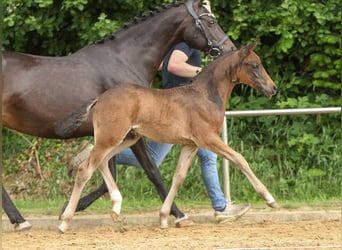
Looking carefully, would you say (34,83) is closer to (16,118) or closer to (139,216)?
(16,118)

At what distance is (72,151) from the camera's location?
40.9 ft

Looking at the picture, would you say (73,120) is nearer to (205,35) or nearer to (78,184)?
(78,184)

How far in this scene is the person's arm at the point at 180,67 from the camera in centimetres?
928

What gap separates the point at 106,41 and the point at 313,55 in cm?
395

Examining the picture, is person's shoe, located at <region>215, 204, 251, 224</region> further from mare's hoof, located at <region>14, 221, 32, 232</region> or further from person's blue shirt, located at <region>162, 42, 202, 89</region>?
mare's hoof, located at <region>14, 221, 32, 232</region>

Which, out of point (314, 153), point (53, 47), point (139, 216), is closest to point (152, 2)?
point (53, 47)

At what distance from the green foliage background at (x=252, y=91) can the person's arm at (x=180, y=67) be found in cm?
243

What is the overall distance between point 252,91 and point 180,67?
3613 mm

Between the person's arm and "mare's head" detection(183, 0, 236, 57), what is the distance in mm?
183

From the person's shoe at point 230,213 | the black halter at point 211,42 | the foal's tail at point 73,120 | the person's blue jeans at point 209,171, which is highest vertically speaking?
the black halter at point 211,42

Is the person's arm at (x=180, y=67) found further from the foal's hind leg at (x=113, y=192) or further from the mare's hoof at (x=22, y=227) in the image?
the mare's hoof at (x=22, y=227)

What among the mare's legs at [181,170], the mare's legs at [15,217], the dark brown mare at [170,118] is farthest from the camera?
the mare's legs at [15,217]

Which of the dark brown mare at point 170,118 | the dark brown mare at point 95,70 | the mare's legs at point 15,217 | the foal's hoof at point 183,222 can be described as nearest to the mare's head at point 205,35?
the dark brown mare at point 95,70

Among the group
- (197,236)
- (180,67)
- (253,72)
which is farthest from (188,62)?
(197,236)
